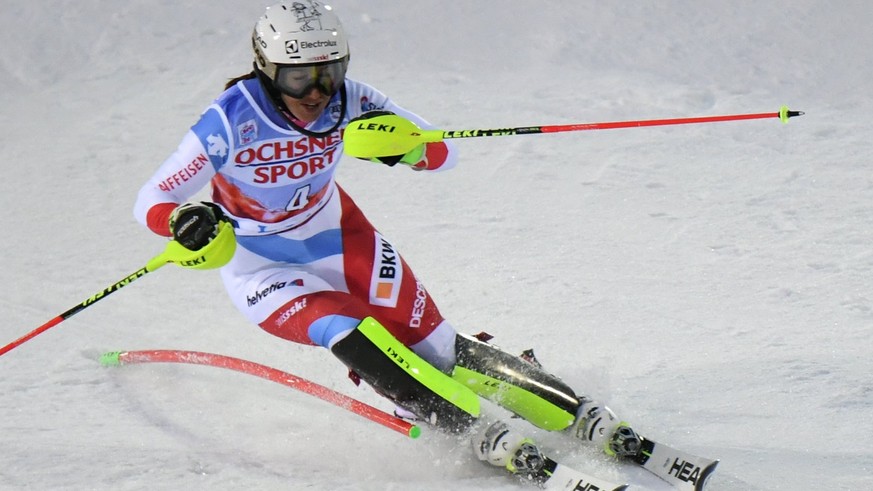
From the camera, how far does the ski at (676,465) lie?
3.18 meters

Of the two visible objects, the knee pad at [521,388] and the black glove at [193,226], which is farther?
the knee pad at [521,388]

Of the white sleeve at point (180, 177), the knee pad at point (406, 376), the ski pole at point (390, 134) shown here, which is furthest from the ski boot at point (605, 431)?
the white sleeve at point (180, 177)

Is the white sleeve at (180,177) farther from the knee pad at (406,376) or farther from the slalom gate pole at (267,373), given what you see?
the slalom gate pole at (267,373)

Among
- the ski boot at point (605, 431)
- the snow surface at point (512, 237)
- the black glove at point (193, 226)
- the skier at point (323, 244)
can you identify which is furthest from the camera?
the snow surface at point (512, 237)

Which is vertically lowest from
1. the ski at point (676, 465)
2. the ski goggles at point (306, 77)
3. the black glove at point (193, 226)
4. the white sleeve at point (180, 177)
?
the ski at point (676, 465)

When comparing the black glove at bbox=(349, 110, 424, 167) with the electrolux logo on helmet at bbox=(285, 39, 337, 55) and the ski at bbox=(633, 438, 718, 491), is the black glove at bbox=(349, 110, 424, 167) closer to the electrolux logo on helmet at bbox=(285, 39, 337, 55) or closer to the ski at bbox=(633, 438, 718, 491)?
the electrolux logo on helmet at bbox=(285, 39, 337, 55)

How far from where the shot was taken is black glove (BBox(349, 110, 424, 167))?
340 cm

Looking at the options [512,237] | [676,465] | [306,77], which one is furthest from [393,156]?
[512,237]

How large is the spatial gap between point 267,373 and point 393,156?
0.98 meters

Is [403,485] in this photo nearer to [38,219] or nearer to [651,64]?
[38,219]

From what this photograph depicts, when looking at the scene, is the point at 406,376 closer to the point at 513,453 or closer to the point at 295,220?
the point at 513,453

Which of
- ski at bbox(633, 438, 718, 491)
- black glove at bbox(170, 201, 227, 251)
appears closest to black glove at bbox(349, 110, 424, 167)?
black glove at bbox(170, 201, 227, 251)

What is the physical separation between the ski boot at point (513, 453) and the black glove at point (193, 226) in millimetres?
983

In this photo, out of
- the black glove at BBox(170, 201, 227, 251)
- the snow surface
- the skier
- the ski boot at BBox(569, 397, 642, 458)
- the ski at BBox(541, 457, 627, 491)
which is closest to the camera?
the black glove at BBox(170, 201, 227, 251)
